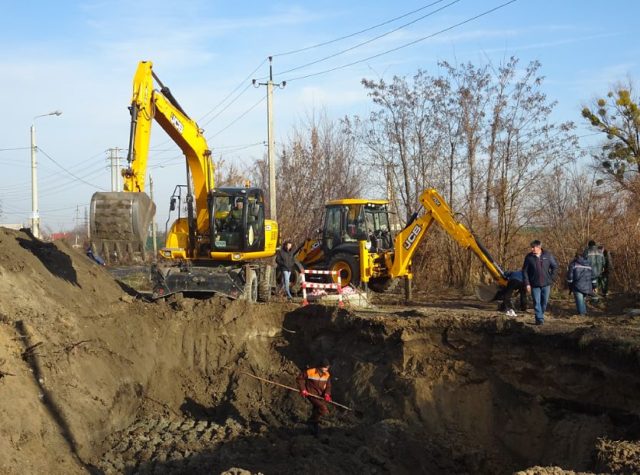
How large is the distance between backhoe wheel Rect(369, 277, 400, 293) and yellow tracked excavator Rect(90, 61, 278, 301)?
455cm

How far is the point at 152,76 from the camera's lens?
43.6ft

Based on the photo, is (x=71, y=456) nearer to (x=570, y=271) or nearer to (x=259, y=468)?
(x=259, y=468)

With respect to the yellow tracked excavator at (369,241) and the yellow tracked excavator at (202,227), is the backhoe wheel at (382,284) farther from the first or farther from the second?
the yellow tracked excavator at (202,227)

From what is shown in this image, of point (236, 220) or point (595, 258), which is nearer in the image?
point (236, 220)

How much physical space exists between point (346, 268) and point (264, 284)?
4487 millimetres

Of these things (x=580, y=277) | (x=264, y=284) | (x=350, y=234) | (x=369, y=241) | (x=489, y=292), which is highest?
(x=350, y=234)

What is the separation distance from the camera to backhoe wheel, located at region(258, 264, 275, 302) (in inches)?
619

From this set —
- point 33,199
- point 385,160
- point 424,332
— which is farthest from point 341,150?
point 424,332

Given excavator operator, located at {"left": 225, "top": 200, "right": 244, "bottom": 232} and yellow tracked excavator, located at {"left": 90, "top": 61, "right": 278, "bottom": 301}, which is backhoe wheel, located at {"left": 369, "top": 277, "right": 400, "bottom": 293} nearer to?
yellow tracked excavator, located at {"left": 90, "top": 61, "right": 278, "bottom": 301}

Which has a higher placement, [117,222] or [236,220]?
[236,220]

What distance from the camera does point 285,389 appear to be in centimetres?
1145

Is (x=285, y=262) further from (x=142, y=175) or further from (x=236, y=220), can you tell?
(x=142, y=175)

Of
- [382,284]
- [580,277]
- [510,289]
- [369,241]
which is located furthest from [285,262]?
[580,277]

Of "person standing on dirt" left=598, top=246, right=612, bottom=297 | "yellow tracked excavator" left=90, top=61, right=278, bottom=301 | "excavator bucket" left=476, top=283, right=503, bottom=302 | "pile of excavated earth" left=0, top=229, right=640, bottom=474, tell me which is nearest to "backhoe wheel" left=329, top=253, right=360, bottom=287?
"yellow tracked excavator" left=90, top=61, right=278, bottom=301
